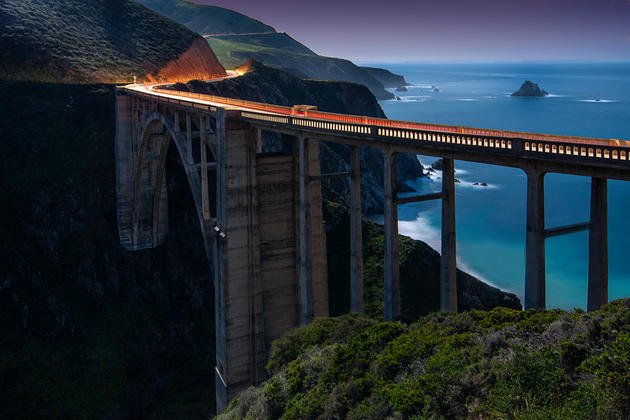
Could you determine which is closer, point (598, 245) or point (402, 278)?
point (598, 245)

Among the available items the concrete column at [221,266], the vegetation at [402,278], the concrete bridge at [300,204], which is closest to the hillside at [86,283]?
the vegetation at [402,278]

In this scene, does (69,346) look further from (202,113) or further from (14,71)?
(14,71)

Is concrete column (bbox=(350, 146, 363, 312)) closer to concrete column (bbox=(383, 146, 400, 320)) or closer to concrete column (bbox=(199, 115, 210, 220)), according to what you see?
concrete column (bbox=(383, 146, 400, 320))

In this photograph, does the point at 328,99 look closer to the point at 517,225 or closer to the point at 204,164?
the point at 517,225

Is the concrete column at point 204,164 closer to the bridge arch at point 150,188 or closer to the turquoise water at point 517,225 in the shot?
the bridge arch at point 150,188

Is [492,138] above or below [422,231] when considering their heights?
above

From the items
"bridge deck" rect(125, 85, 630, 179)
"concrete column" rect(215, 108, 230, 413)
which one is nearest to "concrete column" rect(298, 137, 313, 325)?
"bridge deck" rect(125, 85, 630, 179)

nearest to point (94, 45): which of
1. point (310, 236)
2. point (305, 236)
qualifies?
point (310, 236)
